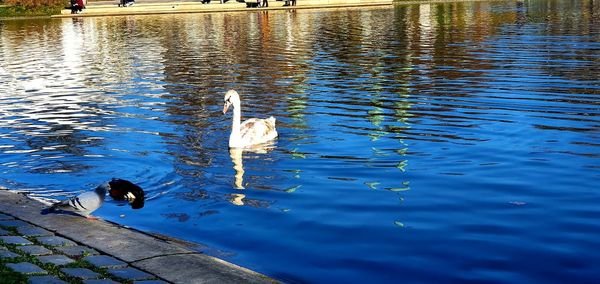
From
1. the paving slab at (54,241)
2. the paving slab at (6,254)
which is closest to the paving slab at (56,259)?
the paving slab at (6,254)

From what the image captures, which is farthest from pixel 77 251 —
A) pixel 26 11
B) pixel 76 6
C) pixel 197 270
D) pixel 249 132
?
pixel 26 11

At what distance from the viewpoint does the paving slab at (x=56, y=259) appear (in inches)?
315

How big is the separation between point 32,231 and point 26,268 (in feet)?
4.99

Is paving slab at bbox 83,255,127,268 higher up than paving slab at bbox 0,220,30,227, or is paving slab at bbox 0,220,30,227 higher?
paving slab at bbox 0,220,30,227

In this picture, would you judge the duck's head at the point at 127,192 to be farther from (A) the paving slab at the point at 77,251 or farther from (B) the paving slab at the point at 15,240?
(A) the paving slab at the point at 77,251

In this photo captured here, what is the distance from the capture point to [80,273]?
7684mm

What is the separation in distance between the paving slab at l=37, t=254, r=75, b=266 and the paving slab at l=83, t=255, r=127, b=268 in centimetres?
18

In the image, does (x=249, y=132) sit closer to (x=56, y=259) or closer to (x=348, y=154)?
(x=348, y=154)

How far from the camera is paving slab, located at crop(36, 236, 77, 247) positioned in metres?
8.71

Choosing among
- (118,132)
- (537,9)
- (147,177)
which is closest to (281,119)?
(118,132)

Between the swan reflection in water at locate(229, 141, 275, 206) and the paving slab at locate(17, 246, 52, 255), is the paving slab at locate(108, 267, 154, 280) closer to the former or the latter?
the paving slab at locate(17, 246, 52, 255)

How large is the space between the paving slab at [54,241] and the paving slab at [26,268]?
83cm

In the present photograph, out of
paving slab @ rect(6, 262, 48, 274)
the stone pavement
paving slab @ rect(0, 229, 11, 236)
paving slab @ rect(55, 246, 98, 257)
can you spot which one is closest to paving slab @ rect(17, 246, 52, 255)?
the stone pavement

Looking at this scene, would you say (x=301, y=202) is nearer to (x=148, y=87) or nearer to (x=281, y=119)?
(x=281, y=119)
